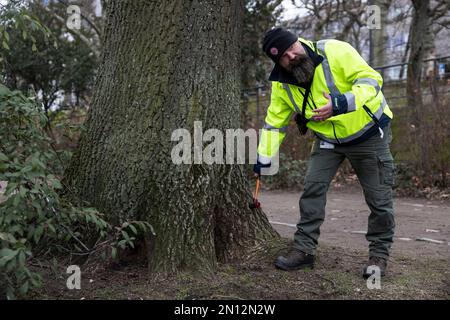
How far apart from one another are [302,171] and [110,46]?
7186 millimetres

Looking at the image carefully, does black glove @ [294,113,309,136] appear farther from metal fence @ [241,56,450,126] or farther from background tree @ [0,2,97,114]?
background tree @ [0,2,97,114]

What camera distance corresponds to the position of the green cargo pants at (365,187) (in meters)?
3.90

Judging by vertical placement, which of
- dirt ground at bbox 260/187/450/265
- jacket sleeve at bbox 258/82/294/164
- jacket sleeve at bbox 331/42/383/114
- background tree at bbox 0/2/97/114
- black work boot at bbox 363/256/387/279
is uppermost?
background tree at bbox 0/2/97/114

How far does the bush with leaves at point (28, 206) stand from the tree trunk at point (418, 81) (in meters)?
6.58

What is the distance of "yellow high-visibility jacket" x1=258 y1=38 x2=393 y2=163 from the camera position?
11.7 ft

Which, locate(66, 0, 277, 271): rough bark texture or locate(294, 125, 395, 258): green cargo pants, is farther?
locate(294, 125, 395, 258): green cargo pants

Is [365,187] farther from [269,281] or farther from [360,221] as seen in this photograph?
[360,221]

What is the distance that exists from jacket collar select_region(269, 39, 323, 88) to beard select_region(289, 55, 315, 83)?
3cm

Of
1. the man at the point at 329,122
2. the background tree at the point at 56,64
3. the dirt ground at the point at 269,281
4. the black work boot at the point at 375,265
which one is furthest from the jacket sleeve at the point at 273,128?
the background tree at the point at 56,64

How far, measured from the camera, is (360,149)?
12.7 feet

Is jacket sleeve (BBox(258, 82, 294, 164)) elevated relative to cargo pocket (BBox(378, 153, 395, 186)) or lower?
elevated

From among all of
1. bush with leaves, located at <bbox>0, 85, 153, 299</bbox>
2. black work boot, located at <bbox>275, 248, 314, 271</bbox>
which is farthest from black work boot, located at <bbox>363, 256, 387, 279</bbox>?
bush with leaves, located at <bbox>0, 85, 153, 299</bbox>

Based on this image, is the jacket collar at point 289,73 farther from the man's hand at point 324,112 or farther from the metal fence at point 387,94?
the metal fence at point 387,94

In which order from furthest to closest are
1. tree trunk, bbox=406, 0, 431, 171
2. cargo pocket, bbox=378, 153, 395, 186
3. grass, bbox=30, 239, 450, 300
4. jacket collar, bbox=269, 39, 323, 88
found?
tree trunk, bbox=406, 0, 431, 171, cargo pocket, bbox=378, 153, 395, 186, jacket collar, bbox=269, 39, 323, 88, grass, bbox=30, 239, 450, 300
